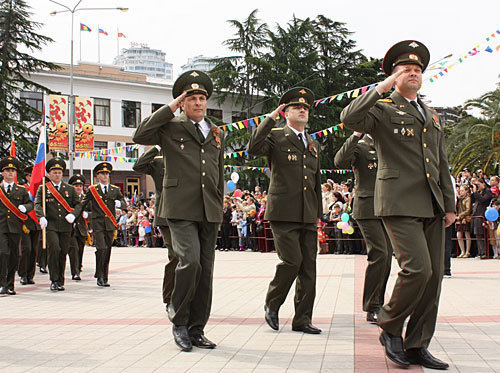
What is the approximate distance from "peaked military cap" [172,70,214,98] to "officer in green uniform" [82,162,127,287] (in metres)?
6.13

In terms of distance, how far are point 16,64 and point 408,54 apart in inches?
1223

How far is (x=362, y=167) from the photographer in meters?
7.45

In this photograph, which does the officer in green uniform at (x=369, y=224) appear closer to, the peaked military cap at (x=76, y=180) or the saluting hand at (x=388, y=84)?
the saluting hand at (x=388, y=84)

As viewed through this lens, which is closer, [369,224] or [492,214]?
[369,224]

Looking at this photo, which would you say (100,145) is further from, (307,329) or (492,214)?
(307,329)

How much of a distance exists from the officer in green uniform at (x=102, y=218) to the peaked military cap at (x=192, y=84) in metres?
6.13

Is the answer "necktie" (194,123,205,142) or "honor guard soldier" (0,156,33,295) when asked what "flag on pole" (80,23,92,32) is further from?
"necktie" (194,123,205,142)

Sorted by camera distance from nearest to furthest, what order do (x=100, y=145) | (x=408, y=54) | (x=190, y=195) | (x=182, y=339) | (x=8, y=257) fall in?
(x=408, y=54) → (x=182, y=339) → (x=190, y=195) → (x=8, y=257) → (x=100, y=145)

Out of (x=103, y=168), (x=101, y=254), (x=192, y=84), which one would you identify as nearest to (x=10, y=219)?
(x=101, y=254)

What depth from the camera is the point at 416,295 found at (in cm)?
483

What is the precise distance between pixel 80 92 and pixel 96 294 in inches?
1565

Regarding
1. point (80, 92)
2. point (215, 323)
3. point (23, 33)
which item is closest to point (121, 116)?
point (80, 92)

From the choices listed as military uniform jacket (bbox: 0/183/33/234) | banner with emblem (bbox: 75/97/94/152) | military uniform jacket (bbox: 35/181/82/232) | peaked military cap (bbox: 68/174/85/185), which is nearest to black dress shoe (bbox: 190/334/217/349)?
military uniform jacket (bbox: 35/181/82/232)

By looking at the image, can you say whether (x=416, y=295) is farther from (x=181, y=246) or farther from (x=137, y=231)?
(x=137, y=231)
